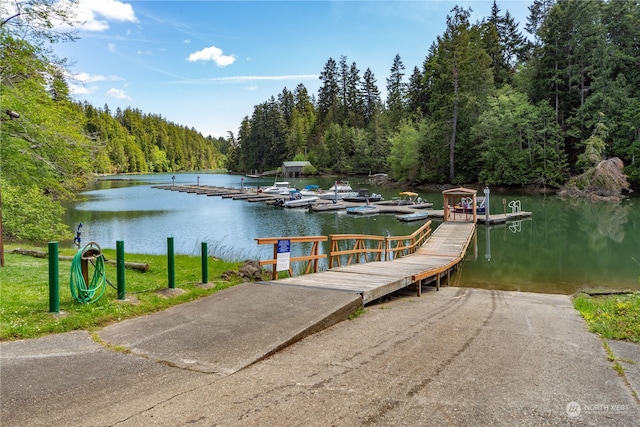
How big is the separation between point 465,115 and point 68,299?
54.4m

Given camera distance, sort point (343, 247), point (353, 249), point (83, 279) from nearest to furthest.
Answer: point (83, 279)
point (353, 249)
point (343, 247)

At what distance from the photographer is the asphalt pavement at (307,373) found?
345cm

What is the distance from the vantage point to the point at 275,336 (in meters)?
5.18

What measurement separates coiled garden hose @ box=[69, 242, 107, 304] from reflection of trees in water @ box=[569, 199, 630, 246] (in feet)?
74.2

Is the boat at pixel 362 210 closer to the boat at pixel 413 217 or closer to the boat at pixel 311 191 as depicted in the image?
the boat at pixel 413 217

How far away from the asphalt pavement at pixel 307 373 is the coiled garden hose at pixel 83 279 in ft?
3.06

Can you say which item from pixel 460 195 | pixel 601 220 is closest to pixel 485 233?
pixel 460 195

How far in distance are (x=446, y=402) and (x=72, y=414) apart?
3.06 m

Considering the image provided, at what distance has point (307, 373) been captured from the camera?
13.9 feet

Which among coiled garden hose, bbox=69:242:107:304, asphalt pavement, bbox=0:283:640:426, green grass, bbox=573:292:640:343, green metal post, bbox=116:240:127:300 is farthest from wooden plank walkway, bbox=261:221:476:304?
green grass, bbox=573:292:640:343

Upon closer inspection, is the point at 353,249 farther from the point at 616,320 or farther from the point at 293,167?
the point at 293,167

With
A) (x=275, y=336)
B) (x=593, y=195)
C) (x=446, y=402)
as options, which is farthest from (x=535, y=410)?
(x=593, y=195)

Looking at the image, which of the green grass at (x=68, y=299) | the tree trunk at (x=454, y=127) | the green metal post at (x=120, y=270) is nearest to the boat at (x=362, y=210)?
the tree trunk at (x=454, y=127)

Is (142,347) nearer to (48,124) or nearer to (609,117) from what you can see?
(48,124)
